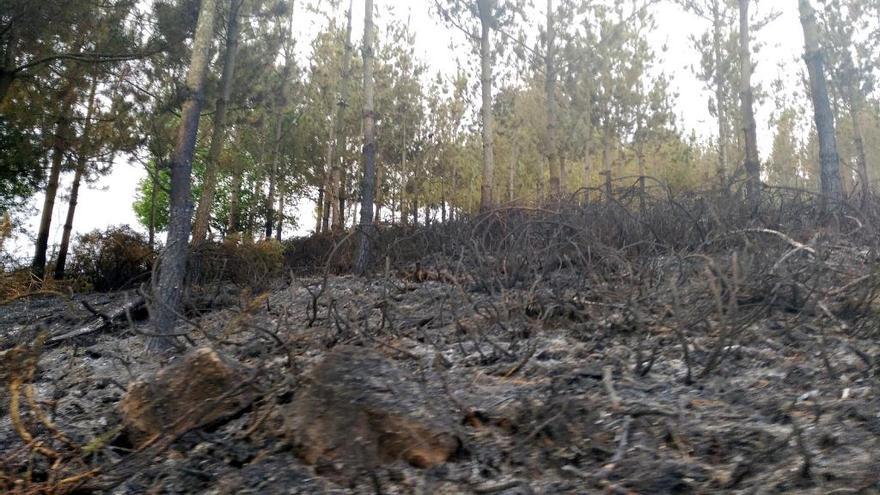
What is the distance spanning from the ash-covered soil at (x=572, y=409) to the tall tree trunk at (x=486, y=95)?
9690mm

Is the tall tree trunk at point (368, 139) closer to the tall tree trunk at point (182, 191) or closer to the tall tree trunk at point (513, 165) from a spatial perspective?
the tall tree trunk at point (182, 191)

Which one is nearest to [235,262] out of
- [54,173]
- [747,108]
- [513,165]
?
[54,173]

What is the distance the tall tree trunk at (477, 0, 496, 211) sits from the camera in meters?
15.1

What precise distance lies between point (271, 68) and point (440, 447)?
15275 millimetres

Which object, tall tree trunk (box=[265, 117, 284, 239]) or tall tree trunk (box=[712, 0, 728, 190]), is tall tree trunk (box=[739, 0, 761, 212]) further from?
tall tree trunk (box=[265, 117, 284, 239])

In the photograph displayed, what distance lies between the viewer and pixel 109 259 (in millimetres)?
14242

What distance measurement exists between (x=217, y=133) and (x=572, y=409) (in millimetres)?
11993

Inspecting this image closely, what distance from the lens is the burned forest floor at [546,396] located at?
309 centimetres

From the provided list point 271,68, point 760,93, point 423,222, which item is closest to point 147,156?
point 271,68

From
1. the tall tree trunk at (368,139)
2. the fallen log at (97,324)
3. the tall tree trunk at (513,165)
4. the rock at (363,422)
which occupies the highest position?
the tall tree trunk at (513,165)

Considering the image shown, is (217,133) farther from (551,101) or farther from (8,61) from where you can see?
(551,101)

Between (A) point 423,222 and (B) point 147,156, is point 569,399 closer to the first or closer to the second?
(A) point 423,222

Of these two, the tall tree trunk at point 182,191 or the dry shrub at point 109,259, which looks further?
the dry shrub at point 109,259

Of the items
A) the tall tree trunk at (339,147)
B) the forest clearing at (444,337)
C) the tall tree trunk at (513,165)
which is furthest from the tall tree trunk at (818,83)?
the tall tree trunk at (513,165)
